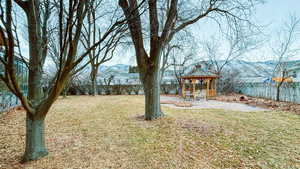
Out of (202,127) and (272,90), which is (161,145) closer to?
(202,127)

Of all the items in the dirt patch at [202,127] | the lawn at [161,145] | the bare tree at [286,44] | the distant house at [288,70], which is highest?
the bare tree at [286,44]

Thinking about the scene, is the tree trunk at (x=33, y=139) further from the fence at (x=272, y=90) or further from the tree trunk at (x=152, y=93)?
the fence at (x=272, y=90)

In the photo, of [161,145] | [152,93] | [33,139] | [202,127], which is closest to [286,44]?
[202,127]

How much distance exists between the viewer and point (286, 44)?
33.4ft

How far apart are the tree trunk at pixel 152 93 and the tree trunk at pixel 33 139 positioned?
9.71 ft

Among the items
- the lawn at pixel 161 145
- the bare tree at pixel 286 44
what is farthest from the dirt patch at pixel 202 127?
the bare tree at pixel 286 44

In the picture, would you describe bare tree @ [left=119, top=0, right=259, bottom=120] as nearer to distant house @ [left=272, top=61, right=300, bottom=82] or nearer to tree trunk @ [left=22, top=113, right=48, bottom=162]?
tree trunk @ [left=22, top=113, right=48, bottom=162]

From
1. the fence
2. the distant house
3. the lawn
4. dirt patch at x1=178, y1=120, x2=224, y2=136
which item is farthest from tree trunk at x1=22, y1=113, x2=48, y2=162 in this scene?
the distant house

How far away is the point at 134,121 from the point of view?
4.77 m

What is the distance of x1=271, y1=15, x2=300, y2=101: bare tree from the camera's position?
32.1 ft

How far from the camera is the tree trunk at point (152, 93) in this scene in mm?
4688

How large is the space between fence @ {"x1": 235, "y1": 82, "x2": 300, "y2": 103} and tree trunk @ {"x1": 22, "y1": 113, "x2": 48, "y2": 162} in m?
12.3

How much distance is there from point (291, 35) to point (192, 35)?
897 centimetres

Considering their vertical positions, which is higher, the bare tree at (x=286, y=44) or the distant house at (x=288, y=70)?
the bare tree at (x=286, y=44)
